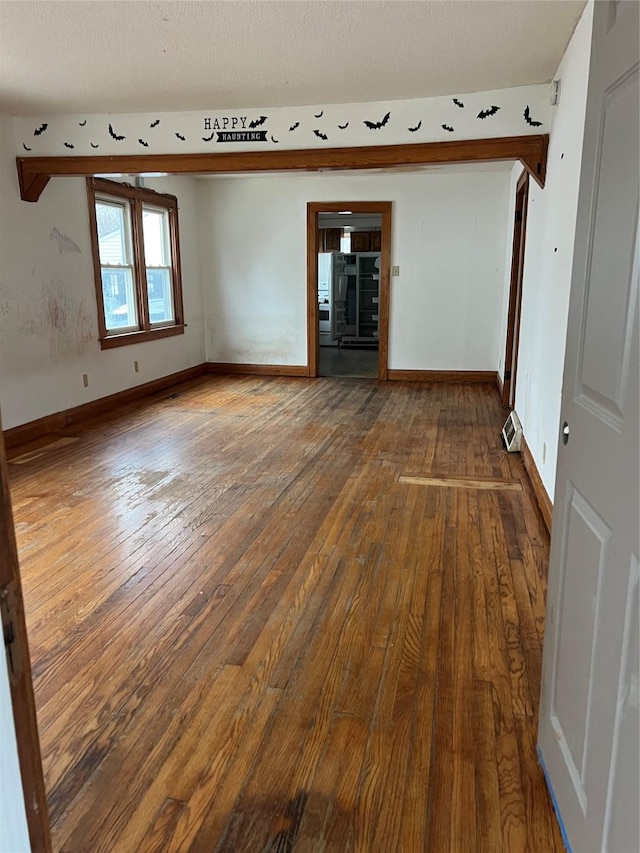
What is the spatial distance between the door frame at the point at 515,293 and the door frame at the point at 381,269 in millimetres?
1668

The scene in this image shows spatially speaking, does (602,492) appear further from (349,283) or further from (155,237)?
(349,283)

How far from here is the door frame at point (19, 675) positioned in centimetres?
79

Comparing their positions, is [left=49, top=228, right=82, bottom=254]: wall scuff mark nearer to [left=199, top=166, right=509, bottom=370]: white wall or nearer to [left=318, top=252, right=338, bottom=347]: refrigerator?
[left=199, top=166, right=509, bottom=370]: white wall

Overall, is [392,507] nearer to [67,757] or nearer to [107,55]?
[67,757]

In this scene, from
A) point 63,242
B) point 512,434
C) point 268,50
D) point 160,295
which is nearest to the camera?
point 268,50

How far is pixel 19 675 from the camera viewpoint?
828 millimetres

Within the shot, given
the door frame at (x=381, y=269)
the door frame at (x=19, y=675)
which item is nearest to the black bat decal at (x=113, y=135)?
the door frame at (x=381, y=269)

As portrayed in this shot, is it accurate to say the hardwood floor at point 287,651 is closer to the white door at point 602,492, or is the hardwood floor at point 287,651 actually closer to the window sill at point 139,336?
the white door at point 602,492

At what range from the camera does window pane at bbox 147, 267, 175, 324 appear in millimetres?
7027

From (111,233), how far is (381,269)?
3.24 m

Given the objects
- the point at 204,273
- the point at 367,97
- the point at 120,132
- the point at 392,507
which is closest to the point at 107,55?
the point at 120,132

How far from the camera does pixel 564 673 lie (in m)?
1.45

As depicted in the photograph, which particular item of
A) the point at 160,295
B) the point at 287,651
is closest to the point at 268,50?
the point at 287,651

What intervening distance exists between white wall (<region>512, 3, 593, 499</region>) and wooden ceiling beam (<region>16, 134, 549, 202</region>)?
0.83ft
